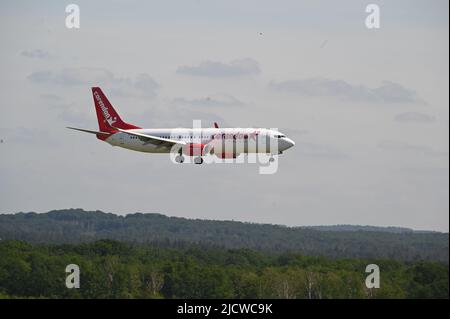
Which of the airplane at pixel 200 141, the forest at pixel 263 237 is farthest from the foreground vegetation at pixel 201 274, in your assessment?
the airplane at pixel 200 141

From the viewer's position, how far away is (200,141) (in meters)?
146

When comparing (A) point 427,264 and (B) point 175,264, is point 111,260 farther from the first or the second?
(A) point 427,264

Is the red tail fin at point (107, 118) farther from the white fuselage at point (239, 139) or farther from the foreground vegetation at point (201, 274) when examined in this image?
the foreground vegetation at point (201, 274)

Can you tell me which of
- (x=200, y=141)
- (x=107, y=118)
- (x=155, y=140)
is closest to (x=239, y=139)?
(x=200, y=141)

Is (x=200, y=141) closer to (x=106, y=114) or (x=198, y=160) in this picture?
(x=198, y=160)

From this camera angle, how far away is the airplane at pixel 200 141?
143 meters

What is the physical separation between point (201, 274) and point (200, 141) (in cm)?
1655

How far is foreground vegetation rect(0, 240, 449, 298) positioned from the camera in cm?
13650

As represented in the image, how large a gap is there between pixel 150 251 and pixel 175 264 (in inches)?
610

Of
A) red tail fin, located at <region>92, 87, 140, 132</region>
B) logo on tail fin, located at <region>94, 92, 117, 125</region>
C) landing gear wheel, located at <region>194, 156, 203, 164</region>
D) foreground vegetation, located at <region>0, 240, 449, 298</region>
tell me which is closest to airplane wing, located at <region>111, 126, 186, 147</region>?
landing gear wheel, located at <region>194, 156, 203, 164</region>

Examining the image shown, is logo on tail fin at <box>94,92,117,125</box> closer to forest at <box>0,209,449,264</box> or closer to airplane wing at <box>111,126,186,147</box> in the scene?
airplane wing at <box>111,126,186,147</box>

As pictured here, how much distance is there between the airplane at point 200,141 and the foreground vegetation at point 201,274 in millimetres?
13973

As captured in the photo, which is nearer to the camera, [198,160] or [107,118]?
[198,160]

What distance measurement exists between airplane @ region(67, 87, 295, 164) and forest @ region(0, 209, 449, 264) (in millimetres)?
17261
